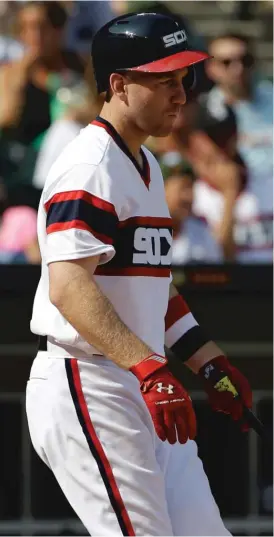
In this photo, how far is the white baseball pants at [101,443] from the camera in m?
2.98

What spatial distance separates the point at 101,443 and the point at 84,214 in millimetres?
600

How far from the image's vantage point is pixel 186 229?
250 inches

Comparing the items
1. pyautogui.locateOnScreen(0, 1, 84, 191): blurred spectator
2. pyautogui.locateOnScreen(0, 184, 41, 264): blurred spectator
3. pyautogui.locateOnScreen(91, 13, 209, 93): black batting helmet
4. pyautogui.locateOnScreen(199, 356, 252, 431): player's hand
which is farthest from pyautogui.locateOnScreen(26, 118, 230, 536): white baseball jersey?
pyautogui.locateOnScreen(0, 1, 84, 191): blurred spectator

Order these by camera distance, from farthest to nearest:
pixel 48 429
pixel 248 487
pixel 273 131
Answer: pixel 273 131 → pixel 248 487 → pixel 48 429

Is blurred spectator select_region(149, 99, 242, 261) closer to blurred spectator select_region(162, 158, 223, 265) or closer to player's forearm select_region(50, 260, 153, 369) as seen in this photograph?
blurred spectator select_region(162, 158, 223, 265)

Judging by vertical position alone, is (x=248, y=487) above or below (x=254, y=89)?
below

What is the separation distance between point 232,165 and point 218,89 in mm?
501

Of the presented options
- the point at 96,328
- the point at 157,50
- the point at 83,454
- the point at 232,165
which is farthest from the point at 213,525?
the point at 232,165

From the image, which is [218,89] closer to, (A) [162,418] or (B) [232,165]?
(B) [232,165]

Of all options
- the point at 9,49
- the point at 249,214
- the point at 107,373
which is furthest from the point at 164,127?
the point at 9,49

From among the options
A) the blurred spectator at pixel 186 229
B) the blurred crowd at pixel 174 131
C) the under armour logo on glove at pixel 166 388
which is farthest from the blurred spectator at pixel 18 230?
the under armour logo on glove at pixel 166 388

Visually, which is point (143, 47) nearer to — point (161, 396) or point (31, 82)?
point (161, 396)

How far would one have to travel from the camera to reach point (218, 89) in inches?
270

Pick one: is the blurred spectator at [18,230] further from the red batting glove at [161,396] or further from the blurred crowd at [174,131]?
the red batting glove at [161,396]
